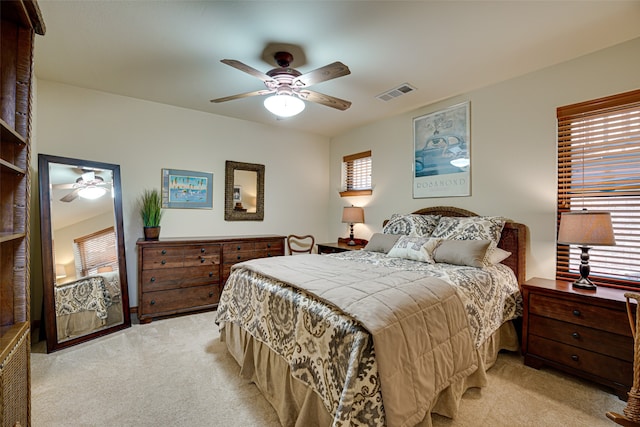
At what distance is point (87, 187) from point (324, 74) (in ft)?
8.87

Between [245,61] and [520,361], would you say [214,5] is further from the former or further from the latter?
[520,361]

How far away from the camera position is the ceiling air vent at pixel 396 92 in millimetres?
3024

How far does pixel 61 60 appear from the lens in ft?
8.30

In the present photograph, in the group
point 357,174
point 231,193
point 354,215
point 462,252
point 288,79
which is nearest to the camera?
point 288,79

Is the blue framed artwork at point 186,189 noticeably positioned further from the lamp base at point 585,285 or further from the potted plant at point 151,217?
the lamp base at point 585,285

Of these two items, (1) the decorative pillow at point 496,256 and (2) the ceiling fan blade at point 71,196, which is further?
(2) the ceiling fan blade at point 71,196

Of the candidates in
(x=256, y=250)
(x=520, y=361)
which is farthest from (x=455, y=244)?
(x=256, y=250)

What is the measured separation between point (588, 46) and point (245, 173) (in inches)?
154

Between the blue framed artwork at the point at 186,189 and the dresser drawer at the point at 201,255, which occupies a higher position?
the blue framed artwork at the point at 186,189

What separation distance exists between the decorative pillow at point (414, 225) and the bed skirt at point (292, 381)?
1.15 metres

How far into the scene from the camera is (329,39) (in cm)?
218

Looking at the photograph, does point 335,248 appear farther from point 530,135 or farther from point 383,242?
point 530,135

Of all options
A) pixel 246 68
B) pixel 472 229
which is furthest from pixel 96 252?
pixel 472 229

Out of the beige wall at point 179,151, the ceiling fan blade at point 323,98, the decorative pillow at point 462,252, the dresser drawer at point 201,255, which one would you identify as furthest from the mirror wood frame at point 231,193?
the decorative pillow at point 462,252
